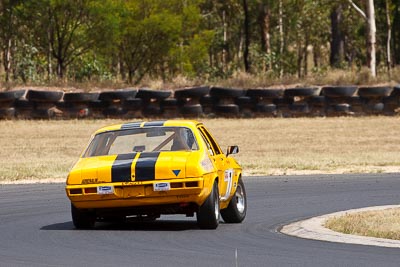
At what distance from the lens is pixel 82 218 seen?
13.5 meters

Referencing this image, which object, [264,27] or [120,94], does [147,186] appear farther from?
[264,27]

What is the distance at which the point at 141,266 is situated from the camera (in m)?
10.2

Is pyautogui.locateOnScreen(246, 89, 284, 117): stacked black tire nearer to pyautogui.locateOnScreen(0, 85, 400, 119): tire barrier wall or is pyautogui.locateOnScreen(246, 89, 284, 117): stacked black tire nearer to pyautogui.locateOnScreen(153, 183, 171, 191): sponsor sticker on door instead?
pyautogui.locateOnScreen(0, 85, 400, 119): tire barrier wall

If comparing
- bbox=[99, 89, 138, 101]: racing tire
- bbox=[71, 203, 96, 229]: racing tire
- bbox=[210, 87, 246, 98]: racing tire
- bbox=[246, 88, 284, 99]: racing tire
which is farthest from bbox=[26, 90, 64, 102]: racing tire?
bbox=[71, 203, 96, 229]: racing tire

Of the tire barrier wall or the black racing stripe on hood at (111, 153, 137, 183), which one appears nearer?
the black racing stripe on hood at (111, 153, 137, 183)

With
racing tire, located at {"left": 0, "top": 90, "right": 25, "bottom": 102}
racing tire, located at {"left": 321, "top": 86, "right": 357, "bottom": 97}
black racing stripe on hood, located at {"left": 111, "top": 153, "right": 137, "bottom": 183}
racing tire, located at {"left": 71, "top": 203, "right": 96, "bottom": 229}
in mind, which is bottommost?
racing tire, located at {"left": 71, "top": 203, "right": 96, "bottom": 229}

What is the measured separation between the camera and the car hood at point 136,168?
1309 centimetres

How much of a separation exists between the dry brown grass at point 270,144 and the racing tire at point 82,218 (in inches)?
376

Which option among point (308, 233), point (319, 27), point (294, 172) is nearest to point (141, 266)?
point (308, 233)

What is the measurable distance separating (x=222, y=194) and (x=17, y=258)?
380 cm

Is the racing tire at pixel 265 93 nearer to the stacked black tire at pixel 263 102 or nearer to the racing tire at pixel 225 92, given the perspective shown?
the stacked black tire at pixel 263 102

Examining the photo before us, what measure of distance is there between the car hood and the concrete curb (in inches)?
55.4

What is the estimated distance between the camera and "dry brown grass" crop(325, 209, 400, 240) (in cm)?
1249

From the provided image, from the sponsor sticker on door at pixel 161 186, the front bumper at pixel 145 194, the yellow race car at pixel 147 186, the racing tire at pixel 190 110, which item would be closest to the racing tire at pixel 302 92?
the racing tire at pixel 190 110
